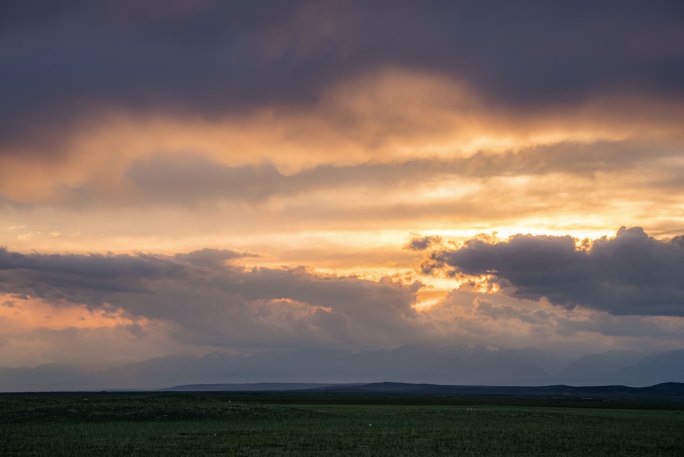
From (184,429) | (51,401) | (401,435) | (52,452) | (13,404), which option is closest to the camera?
(52,452)

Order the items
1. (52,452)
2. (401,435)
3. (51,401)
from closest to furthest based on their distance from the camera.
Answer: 1. (52,452)
2. (401,435)
3. (51,401)

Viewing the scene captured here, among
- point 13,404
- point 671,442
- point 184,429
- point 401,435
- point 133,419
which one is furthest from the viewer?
point 13,404

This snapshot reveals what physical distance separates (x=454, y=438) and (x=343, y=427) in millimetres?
14624

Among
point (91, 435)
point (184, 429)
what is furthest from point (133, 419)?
point (91, 435)

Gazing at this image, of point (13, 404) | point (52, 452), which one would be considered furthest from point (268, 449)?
point (13, 404)

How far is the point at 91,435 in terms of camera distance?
5434 centimetres

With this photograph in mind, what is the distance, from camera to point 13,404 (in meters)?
82.4

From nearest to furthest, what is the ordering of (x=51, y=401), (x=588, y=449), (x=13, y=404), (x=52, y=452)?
1. (x=52, y=452)
2. (x=588, y=449)
3. (x=13, y=404)
4. (x=51, y=401)

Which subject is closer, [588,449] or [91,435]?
[588,449]

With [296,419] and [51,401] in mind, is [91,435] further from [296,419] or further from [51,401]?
[51,401]

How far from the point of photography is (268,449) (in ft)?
144

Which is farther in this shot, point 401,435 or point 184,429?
point 184,429

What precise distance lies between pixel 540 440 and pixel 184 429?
3134 centimetres

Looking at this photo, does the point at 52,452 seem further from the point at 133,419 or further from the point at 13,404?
the point at 13,404
